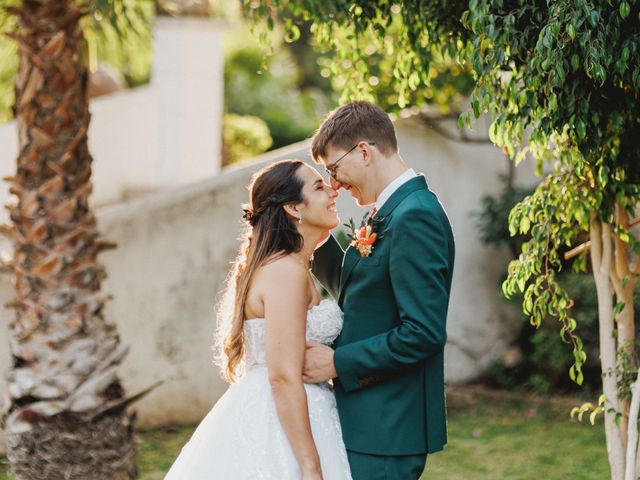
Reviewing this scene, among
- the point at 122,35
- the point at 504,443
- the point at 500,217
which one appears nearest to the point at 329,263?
the point at 122,35

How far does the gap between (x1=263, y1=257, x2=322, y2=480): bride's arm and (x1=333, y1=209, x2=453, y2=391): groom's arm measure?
0.66 ft

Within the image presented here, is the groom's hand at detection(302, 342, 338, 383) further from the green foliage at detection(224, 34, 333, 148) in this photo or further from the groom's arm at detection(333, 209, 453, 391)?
the green foliage at detection(224, 34, 333, 148)

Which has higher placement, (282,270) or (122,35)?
(282,270)

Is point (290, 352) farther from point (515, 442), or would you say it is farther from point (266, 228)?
point (515, 442)

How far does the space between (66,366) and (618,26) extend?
3610mm

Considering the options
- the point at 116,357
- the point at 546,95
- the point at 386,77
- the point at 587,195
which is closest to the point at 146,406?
the point at 116,357

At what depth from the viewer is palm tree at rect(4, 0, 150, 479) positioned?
580 cm

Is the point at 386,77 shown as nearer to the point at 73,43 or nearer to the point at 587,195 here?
the point at 73,43

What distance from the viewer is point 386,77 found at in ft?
26.4

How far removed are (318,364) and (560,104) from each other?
4.57 ft

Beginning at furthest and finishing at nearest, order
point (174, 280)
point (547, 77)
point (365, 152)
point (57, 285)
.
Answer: point (174, 280), point (57, 285), point (547, 77), point (365, 152)

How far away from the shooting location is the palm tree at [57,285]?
19.0ft

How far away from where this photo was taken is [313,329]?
3.51 m

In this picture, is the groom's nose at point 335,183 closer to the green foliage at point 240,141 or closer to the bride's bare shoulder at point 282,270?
the bride's bare shoulder at point 282,270
